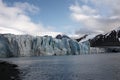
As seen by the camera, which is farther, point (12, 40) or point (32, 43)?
point (32, 43)

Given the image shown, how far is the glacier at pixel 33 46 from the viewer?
90438mm

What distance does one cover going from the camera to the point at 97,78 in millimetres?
29750

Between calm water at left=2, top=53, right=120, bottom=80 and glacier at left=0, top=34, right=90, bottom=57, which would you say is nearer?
calm water at left=2, top=53, right=120, bottom=80

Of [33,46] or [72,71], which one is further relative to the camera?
[33,46]

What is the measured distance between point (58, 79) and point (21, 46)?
64770 mm

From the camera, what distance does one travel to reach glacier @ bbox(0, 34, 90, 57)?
90.4 meters

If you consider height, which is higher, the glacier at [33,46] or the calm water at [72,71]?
the glacier at [33,46]

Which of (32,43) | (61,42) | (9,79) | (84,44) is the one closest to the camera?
(9,79)

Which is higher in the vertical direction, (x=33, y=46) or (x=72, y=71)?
(x=33, y=46)

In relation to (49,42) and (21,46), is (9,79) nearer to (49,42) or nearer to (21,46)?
(21,46)

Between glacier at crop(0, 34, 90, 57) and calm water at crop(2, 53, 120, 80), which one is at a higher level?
glacier at crop(0, 34, 90, 57)

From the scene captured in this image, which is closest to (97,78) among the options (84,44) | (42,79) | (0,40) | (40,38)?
(42,79)

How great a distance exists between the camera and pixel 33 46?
97.0 m

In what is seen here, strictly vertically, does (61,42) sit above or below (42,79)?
above
